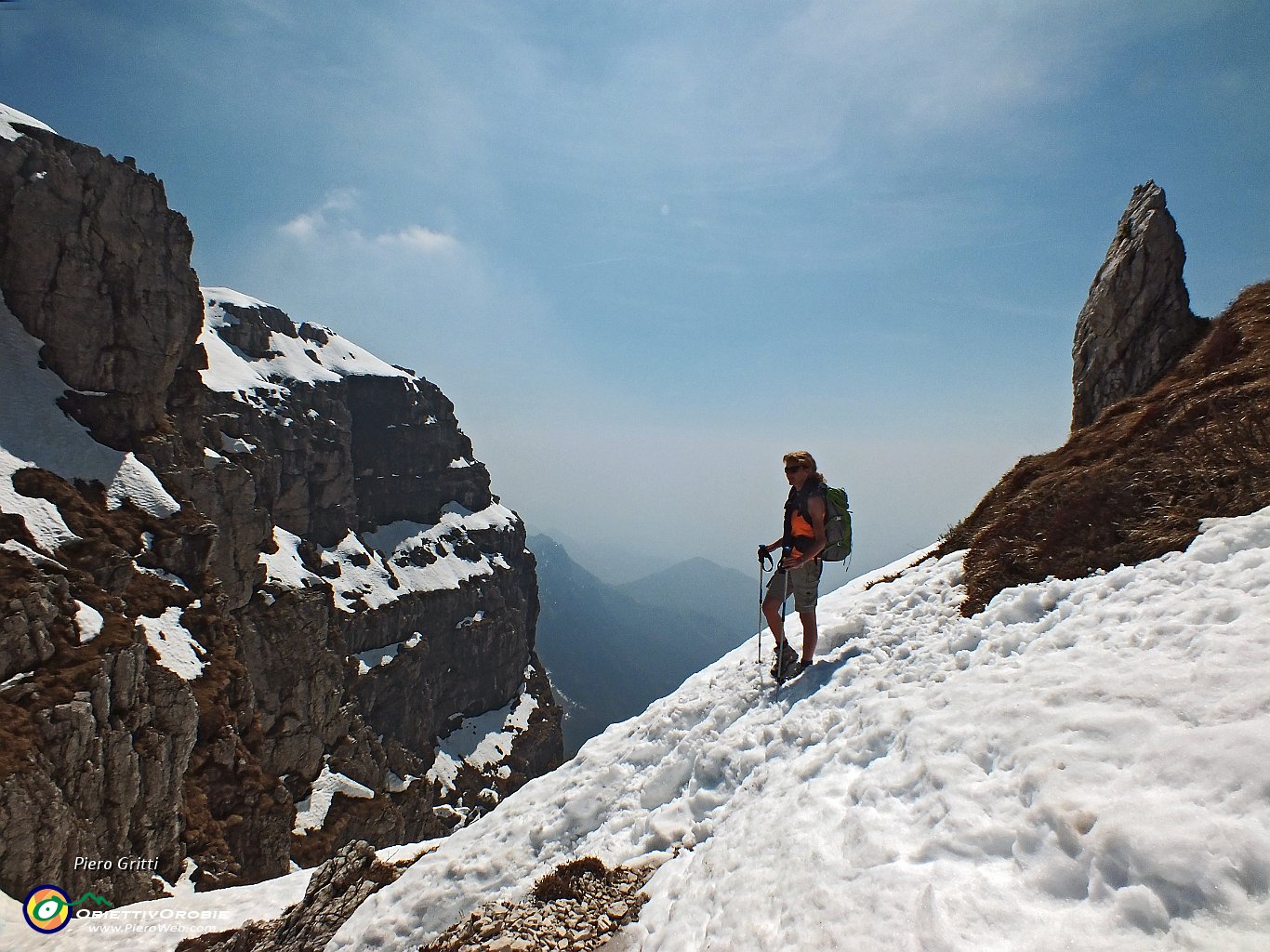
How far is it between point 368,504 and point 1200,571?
165m

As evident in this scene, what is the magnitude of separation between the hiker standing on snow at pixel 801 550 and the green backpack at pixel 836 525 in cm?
28

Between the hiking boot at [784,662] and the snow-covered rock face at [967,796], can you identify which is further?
the hiking boot at [784,662]

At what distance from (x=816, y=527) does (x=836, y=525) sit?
28.6 inches

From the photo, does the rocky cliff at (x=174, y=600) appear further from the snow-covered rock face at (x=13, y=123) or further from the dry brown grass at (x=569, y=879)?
the dry brown grass at (x=569, y=879)

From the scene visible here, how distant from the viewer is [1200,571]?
23.9 ft

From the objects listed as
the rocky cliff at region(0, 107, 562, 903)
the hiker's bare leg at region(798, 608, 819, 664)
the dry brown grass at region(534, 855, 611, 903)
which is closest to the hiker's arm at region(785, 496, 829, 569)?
the hiker's bare leg at region(798, 608, 819, 664)

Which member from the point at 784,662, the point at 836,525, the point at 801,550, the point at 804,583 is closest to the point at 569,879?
the point at 784,662

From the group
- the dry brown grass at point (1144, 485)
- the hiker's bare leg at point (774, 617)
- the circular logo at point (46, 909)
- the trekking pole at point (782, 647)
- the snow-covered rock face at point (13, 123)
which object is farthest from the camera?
the snow-covered rock face at point (13, 123)

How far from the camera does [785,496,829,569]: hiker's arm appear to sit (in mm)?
10430

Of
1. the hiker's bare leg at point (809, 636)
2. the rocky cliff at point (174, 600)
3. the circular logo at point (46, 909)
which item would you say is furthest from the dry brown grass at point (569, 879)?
the rocky cliff at point (174, 600)

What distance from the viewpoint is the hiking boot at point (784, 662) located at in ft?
37.3

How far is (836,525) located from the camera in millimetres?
10969

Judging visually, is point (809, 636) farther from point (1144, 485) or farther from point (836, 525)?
point (1144, 485)

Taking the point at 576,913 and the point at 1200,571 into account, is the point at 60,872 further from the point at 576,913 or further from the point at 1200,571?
the point at 1200,571
